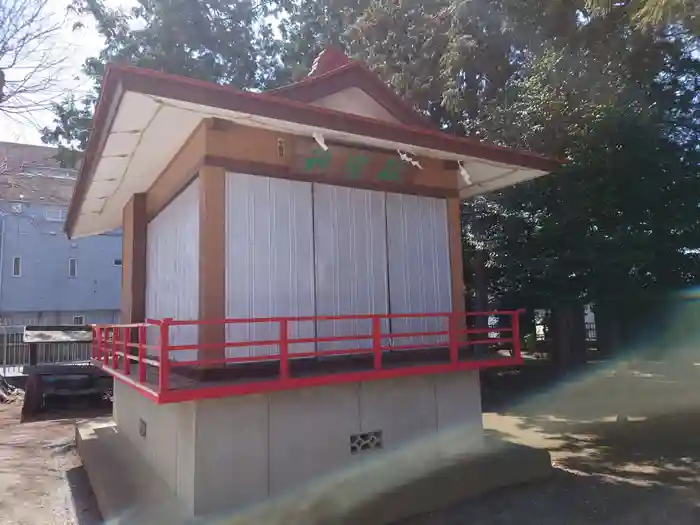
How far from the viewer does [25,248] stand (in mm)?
25688

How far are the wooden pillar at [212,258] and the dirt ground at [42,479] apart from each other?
8.84 feet

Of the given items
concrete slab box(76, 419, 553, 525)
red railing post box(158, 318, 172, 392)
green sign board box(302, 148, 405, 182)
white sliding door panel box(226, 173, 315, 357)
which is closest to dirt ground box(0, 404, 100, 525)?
concrete slab box(76, 419, 553, 525)

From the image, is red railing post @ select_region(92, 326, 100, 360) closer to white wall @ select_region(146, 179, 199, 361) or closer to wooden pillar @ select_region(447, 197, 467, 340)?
white wall @ select_region(146, 179, 199, 361)

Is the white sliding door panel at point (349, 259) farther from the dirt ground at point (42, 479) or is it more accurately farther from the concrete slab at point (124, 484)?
the dirt ground at point (42, 479)

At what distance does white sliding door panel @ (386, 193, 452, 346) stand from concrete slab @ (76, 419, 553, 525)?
1.51m

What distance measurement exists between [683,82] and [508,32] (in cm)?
384

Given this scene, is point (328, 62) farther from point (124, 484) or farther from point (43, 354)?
point (43, 354)

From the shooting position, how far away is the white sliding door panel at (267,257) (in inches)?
249

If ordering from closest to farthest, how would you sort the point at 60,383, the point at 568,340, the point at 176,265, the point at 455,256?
1. the point at 176,265
2. the point at 455,256
3. the point at 60,383
4. the point at 568,340

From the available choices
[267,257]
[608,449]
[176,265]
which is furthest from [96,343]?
[608,449]

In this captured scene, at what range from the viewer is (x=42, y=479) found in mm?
8516

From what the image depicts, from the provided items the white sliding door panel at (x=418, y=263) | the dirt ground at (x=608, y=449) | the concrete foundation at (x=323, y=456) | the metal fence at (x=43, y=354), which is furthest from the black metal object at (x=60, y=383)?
the dirt ground at (x=608, y=449)

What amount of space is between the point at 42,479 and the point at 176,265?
4118 mm

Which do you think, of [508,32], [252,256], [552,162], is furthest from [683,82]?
[252,256]
